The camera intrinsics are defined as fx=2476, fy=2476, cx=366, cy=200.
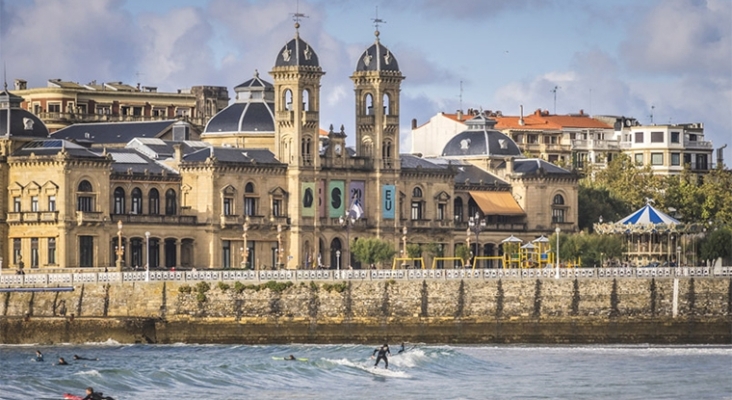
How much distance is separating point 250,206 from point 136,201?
7.58m

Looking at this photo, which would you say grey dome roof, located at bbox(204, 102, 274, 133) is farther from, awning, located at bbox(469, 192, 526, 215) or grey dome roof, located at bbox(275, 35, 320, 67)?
awning, located at bbox(469, 192, 526, 215)

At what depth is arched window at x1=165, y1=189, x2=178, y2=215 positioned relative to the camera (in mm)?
156375

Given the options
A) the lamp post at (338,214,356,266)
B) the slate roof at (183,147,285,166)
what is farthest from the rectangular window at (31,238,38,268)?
the lamp post at (338,214,356,266)

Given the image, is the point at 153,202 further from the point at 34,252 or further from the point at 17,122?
the point at 17,122

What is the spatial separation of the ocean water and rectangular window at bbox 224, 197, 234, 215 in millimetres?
30890

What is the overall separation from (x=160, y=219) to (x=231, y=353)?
34.0m

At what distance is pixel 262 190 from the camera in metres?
158

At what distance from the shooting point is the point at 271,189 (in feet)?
520

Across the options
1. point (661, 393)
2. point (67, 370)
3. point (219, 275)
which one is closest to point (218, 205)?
point (219, 275)

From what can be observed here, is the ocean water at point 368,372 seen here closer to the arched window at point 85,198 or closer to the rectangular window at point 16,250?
the arched window at point 85,198

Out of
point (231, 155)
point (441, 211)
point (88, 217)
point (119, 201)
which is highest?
point (231, 155)

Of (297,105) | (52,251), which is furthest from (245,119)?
(52,251)

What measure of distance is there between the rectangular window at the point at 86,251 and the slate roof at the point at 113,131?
17.4 meters

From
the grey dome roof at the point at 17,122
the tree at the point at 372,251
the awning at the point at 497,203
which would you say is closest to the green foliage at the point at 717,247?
the tree at the point at 372,251
